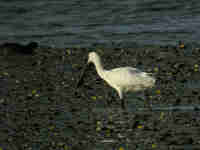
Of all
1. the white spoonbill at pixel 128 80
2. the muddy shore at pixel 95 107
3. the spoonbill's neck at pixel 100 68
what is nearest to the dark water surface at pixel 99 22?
the muddy shore at pixel 95 107

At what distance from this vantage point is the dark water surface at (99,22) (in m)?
25.0

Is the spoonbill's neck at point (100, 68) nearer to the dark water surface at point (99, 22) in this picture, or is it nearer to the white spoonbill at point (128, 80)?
the white spoonbill at point (128, 80)

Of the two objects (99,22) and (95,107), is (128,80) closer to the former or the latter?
(95,107)

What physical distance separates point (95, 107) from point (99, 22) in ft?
54.7

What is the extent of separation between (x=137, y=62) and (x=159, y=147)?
8814 millimetres

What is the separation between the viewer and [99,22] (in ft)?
96.8

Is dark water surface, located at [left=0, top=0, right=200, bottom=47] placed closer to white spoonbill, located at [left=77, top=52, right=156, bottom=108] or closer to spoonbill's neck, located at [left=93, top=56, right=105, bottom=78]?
spoonbill's neck, located at [left=93, top=56, right=105, bottom=78]

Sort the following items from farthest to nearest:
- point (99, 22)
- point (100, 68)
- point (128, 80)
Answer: point (99, 22), point (100, 68), point (128, 80)

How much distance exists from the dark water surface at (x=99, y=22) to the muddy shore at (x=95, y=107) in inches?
192

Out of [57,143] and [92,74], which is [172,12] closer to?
[92,74]

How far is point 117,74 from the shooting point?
44.9 feet

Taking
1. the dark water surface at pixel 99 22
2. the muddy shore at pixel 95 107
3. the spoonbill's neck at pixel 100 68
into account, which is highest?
the dark water surface at pixel 99 22

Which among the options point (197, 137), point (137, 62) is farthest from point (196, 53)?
point (197, 137)

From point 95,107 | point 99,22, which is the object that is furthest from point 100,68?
point 99,22
